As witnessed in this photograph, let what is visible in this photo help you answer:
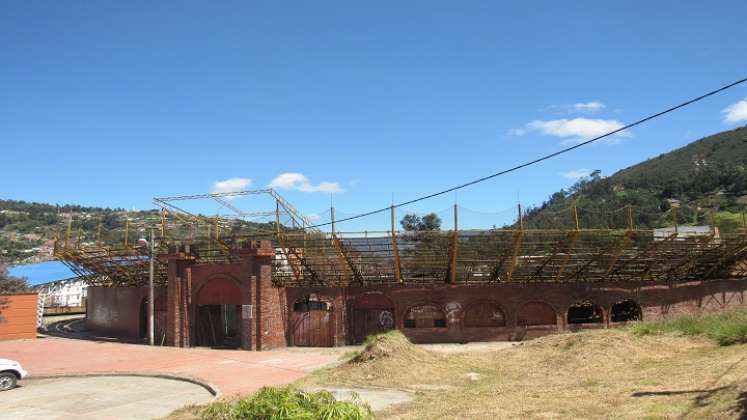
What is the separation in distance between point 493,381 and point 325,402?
24.3ft

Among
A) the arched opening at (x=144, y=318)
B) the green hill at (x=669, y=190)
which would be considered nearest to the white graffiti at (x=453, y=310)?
the arched opening at (x=144, y=318)

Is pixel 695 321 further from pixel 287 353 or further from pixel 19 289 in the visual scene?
pixel 19 289

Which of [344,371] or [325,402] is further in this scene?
[344,371]

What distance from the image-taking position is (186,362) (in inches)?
894

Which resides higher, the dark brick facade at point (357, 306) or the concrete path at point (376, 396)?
the dark brick facade at point (357, 306)

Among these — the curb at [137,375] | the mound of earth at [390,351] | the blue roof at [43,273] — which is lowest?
the curb at [137,375]

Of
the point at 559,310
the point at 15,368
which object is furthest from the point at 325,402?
the point at 559,310

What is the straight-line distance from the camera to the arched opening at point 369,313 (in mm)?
27297

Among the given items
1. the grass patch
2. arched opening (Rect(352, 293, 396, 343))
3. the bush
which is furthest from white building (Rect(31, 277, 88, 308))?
the grass patch

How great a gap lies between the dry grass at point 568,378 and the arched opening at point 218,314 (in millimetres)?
10165

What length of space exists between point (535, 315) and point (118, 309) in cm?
2515

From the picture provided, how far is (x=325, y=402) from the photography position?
10.1m

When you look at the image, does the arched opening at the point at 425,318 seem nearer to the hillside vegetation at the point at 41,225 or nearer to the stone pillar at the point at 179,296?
the stone pillar at the point at 179,296

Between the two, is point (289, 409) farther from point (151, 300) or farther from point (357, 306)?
point (151, 300)
